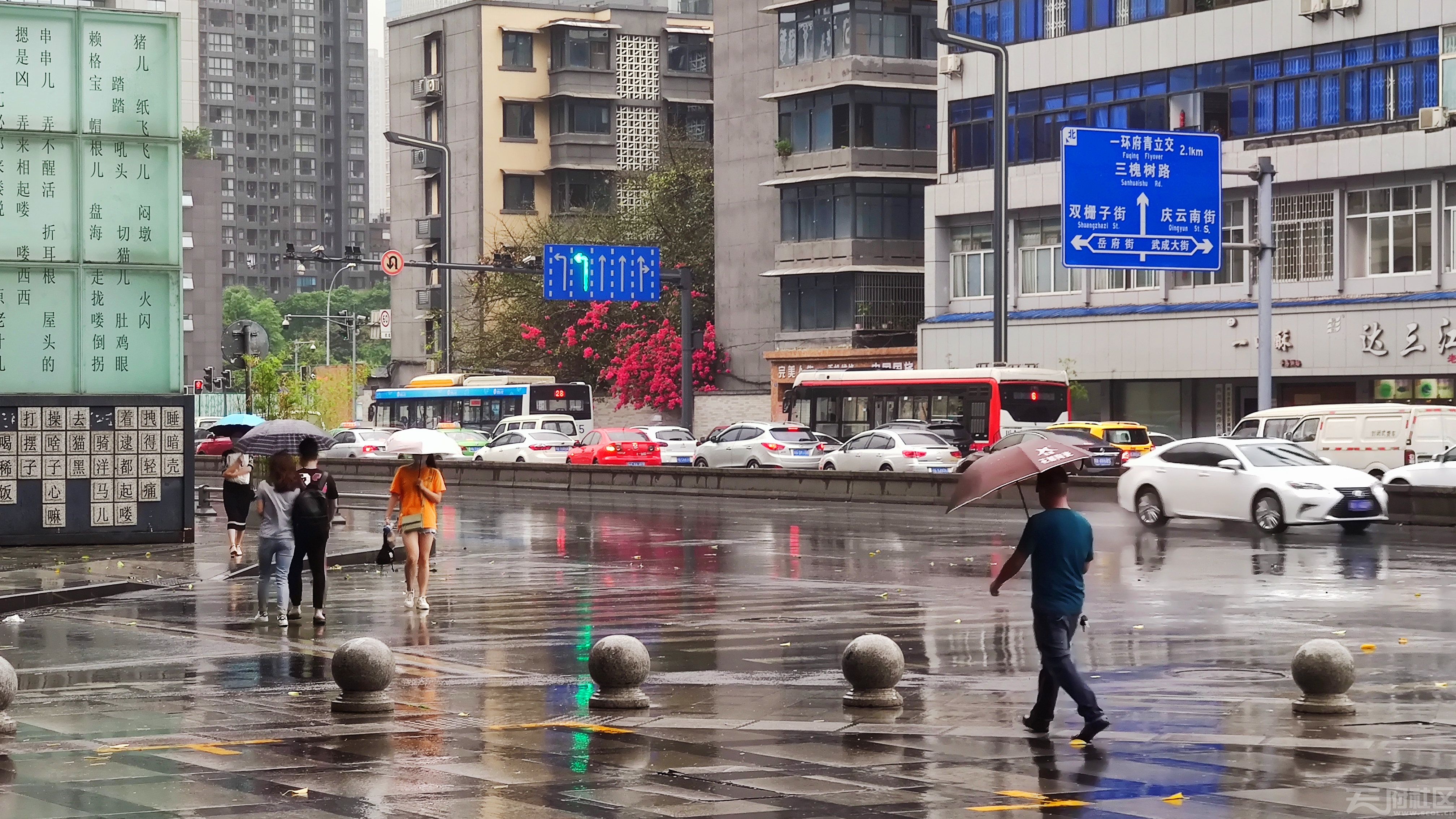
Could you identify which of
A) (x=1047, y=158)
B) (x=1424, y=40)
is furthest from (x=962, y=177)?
(x=1424, y=40)

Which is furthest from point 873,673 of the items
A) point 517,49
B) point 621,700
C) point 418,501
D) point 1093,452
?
point 517,49

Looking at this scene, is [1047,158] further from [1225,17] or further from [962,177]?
[1225,17]

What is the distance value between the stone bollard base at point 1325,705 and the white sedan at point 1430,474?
2218 centimetres

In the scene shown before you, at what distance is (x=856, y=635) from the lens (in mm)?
16672

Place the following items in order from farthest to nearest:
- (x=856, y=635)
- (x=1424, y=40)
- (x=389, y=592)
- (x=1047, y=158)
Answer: (x=1047, y=158) → (x=1424, y=40) → (x=389, y=592) → (x=856, y=635)

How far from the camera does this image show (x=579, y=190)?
300ft

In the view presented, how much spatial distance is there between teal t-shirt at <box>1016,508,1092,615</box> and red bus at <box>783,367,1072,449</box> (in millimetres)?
35298

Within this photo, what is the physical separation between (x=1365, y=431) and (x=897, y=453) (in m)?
11.4

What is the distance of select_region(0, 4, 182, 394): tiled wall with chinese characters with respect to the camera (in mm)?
26266

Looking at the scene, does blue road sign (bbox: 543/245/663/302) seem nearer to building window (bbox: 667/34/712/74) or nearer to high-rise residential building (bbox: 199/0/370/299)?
building window (bbox: 667/34/712/74)

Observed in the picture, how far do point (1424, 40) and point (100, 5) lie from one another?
32.0m

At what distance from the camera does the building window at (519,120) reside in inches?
3519

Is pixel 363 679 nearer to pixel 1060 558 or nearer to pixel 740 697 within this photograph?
pixel 740 697

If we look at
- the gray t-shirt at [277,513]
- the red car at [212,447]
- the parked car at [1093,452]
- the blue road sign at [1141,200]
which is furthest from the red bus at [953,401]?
the gray t-shirt at [277,513]
